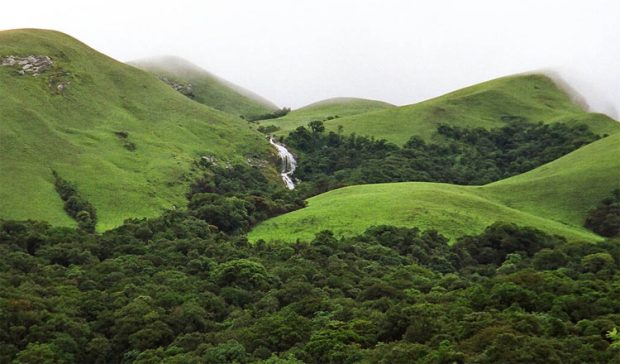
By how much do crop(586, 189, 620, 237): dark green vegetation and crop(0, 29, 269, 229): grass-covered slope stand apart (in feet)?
227

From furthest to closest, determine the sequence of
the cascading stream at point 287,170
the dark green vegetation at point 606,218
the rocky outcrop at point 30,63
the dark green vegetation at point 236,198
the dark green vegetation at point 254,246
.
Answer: the cascading stream at point 287,170, the rocky outcrop at point 30,63, the dark green vegetation at point 606,218, the dark green vegetation at point 236,198, the dark green vegetation at point 254,246

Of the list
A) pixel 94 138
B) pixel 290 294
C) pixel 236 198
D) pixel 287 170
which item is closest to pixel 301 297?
pixel 290 294

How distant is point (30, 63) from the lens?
177500 mm

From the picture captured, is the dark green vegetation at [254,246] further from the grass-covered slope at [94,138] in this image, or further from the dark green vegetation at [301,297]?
the grass-covered slope at [94,138]

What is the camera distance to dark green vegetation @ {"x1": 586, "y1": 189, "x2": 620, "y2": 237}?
437ft

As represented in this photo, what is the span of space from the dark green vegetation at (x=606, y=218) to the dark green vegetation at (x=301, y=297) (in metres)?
18.1

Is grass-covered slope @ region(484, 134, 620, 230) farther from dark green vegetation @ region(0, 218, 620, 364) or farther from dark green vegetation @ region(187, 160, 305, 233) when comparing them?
dark green vegetation @ region(187, 160, 305, 233)

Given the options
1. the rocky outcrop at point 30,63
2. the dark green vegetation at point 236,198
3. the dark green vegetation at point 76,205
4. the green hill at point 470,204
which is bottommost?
the dark green vegetation at point 76,205

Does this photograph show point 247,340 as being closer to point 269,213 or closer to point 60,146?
point 269,213

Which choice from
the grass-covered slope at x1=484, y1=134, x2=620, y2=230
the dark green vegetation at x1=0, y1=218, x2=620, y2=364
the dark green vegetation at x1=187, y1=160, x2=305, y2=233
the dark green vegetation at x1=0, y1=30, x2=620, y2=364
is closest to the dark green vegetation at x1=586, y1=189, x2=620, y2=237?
the dark green vegetation at x1=0, y1=30, x2=620, y2=364

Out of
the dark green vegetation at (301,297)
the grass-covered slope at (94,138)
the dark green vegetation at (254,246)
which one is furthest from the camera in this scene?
the grass-covered slope at (94,138)

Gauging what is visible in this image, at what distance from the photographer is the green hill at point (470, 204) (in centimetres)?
12650

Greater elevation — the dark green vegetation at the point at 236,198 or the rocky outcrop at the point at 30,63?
the rocky outcrop at the point at 30,63

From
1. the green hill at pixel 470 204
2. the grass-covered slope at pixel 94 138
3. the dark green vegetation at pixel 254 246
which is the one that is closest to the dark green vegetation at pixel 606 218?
the dark green vegetation at pixel 254 246
